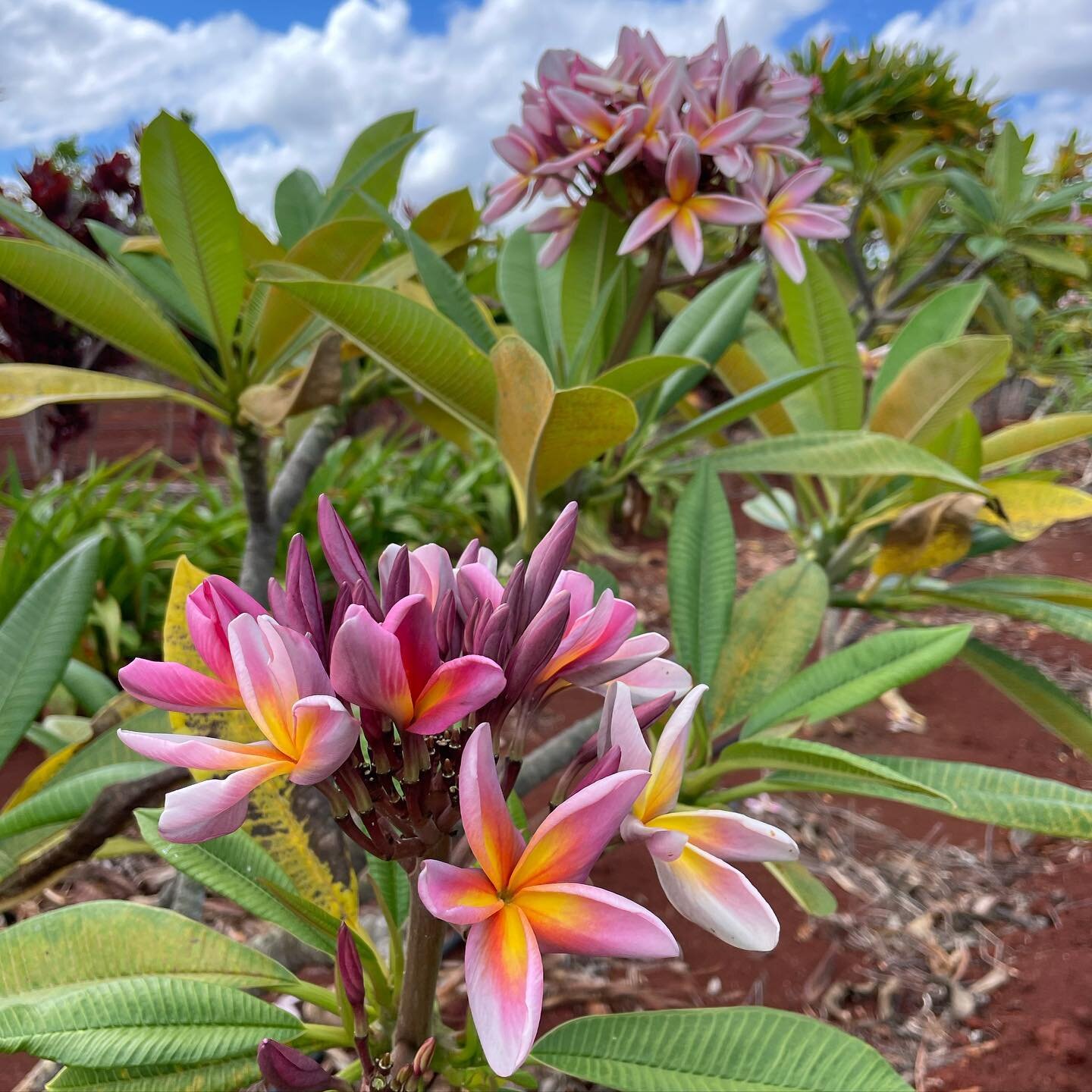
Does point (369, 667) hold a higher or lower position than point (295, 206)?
lower

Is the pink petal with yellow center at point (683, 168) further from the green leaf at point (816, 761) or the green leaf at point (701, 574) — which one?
the green leaf at point (816, 761)

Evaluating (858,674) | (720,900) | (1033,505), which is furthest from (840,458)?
(720,900)

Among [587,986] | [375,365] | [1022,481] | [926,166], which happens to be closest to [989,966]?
[587,986]

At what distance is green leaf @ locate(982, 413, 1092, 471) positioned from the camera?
0.99 m

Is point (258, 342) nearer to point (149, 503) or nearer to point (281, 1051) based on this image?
point (281, 1051)

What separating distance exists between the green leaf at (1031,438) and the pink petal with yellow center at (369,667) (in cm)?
95

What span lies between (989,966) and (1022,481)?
30.2 inches

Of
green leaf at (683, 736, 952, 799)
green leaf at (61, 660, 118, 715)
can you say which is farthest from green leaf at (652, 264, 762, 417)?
green leaf at (61, 660, 118, 715)

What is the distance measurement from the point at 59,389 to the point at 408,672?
74 cm

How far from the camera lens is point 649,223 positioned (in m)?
0.80

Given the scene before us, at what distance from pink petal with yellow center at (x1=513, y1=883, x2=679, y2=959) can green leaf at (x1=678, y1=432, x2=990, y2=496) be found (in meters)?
0.55

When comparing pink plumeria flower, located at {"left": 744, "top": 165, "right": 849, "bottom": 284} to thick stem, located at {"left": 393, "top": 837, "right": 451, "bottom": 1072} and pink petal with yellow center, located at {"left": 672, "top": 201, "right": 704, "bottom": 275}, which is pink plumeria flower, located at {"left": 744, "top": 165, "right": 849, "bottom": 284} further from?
thick stem, located at {"left": 393, "top": 837, "right": 451, "bottom": 1072}

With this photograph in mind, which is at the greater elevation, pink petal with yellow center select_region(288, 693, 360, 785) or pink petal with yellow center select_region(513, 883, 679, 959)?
pink petal with yellow center select_region(288, 693, 360, 785)

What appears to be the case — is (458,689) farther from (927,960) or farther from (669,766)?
(927,960)
